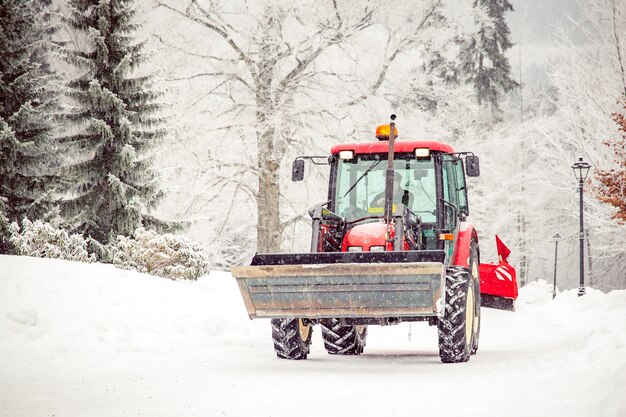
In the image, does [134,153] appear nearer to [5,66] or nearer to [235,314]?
[5,66]

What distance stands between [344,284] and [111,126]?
13.8 meters

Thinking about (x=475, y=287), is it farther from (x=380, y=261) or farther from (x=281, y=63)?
(x=281, y=63)

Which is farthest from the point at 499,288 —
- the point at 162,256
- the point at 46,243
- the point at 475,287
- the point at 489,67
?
the point at 489,67

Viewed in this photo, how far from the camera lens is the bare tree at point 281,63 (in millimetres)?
19172

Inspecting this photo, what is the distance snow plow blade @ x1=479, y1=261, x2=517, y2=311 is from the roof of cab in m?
2.93

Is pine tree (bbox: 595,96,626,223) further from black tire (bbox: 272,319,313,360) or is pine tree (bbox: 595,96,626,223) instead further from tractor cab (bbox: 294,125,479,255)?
black tire (bbox: 272,319,313,360)

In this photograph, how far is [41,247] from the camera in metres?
15.5

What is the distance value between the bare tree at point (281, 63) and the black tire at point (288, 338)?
30.1 feet

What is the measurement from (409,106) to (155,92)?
666cm

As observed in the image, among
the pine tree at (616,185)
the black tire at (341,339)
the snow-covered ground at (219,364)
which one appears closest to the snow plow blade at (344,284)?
the snow-covered ground at (219,364)

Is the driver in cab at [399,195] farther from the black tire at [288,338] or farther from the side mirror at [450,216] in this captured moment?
the black tire at [288,338]

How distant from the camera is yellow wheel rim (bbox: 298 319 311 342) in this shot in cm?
1012

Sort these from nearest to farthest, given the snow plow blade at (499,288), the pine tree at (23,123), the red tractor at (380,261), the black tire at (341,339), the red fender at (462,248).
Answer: the red tractor at (380,261), the red fender at (462,248), the black tire at (341,339), the snow plow blade at (499,288), the pine tree at (23,123)

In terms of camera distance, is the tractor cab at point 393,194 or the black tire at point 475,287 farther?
the black tire at point 475,287
